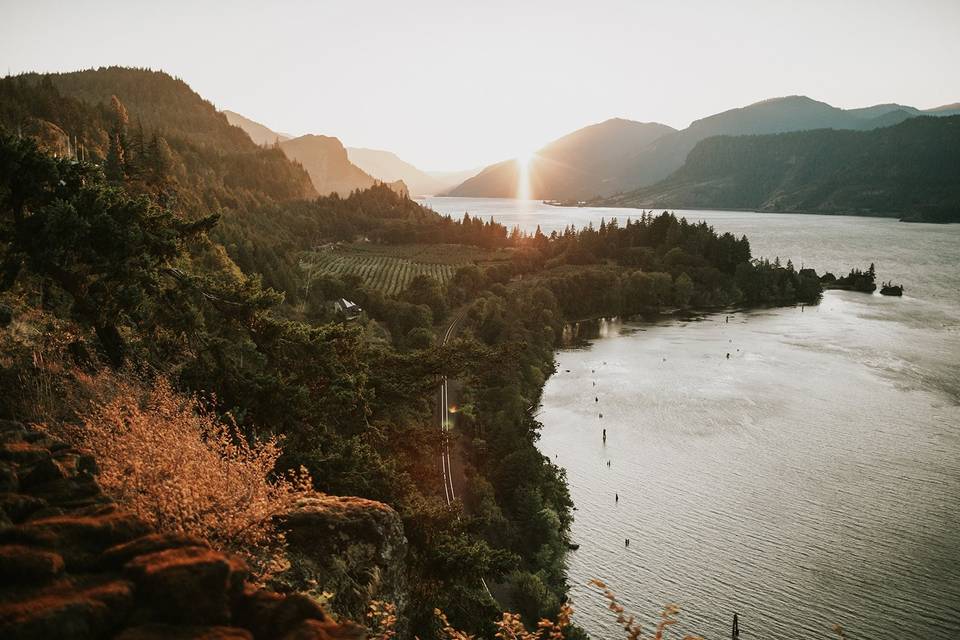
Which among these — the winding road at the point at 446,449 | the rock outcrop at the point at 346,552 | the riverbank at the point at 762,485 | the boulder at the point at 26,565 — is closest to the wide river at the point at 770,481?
the riverbank at the point at 762,485

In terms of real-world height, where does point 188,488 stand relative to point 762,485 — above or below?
above

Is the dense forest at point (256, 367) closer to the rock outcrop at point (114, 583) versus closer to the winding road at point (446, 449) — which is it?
the winding road at point (446, 449)

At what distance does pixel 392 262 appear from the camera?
498 feet

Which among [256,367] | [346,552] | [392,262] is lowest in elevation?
[346,552]

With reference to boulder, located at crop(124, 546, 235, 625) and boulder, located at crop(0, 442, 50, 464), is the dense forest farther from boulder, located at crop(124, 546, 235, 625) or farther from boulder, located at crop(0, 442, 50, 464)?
boulder, located at crop(124, 546, 235, 625)

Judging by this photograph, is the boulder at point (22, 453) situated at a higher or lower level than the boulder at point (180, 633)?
higher

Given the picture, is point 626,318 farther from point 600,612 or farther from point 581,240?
point 600,612

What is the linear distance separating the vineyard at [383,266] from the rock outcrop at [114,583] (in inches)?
4273

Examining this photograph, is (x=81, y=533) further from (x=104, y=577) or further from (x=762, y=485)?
(x=762, y=485)

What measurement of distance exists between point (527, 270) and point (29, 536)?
145 metres

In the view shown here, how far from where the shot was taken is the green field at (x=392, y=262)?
12631cm

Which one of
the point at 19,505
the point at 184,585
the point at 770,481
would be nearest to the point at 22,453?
the point at 19,505

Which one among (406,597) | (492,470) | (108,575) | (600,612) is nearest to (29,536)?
(108,575)

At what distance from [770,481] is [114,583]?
57.9 metres
